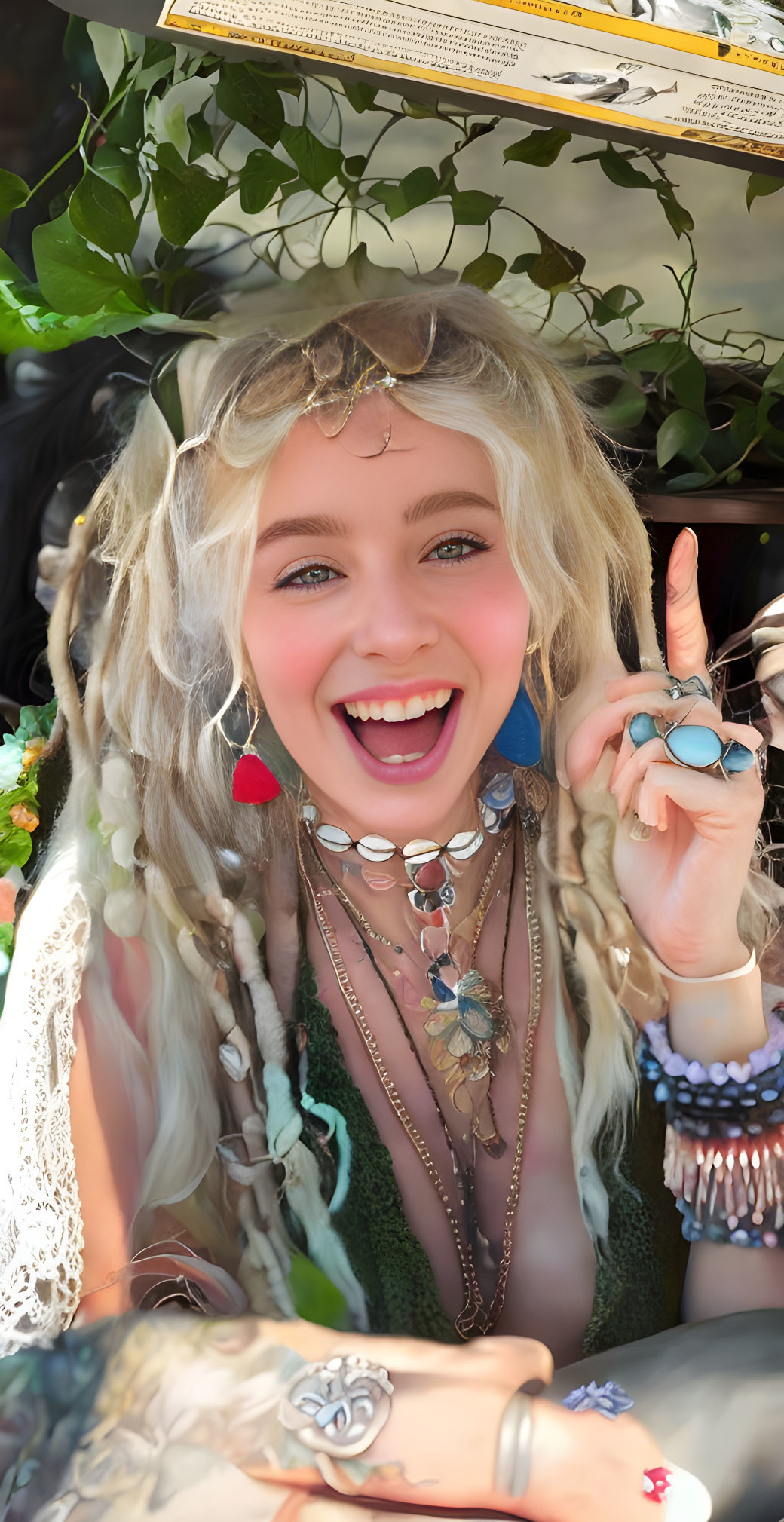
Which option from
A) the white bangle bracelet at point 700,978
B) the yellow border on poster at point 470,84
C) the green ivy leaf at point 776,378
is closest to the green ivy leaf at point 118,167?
the yellow border on poster at point 470,84

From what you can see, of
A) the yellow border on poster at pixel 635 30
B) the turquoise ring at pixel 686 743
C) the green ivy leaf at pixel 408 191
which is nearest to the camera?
the yellow border on poster at pixel 635 30

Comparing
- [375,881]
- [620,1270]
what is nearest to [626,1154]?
[620,1270]

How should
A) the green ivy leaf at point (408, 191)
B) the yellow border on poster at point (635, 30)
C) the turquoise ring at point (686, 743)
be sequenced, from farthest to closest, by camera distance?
the turquoise ring at point (686, 743) < the green ivy leaf at point (408, 191) < the yellow border on poster at point (635, 30)

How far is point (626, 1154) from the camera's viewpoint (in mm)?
1111

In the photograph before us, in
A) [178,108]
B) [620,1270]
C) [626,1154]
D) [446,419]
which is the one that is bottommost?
[620,1270]

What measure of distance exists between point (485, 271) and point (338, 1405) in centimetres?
104

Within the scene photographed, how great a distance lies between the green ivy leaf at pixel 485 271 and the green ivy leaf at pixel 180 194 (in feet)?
0.77

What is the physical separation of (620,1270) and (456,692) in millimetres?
603

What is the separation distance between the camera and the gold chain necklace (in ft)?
3.46

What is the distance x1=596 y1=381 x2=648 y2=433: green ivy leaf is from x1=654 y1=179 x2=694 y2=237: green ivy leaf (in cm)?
16

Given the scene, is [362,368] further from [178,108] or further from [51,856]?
[51,856]

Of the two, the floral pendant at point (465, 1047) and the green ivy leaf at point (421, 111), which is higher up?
the green ivy leaf at point (421, 111)

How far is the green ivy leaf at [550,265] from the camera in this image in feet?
3.40

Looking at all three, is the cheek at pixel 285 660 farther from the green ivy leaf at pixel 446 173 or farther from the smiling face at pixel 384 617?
the green ivy leaf at pixel 446 173
